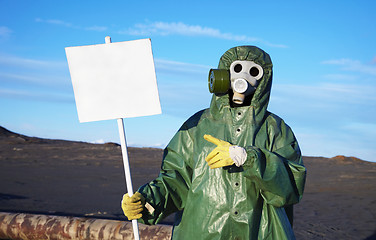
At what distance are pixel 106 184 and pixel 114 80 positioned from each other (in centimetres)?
1015

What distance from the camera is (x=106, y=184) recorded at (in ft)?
42.2

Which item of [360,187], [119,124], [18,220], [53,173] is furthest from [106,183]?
[119,124]

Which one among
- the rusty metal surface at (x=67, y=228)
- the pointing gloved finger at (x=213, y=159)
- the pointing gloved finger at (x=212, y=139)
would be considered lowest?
the rusty metal surface at (x=67, y=228)

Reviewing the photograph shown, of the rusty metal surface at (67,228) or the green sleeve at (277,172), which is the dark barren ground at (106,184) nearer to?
the rusty metal surface at (67,228)

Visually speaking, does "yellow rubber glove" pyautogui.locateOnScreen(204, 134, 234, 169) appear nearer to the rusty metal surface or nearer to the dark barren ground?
the rusty metal surface

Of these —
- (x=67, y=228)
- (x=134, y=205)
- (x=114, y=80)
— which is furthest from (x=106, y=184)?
(x=134, y=205)

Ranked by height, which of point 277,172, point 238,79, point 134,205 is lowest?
point 134,205

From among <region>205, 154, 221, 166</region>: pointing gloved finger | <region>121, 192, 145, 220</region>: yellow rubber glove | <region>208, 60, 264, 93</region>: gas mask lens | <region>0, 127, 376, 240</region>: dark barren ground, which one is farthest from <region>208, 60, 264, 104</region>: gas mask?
<region>0, 127, 376, 240</region>: dark barren ground

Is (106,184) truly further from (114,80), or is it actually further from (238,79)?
(238,79)

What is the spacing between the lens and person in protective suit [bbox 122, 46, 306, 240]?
2779 mm

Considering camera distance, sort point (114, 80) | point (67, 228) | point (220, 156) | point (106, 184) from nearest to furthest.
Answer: point (220, 156) < point (114, 80) < point (67, 228) < point (106, 184)

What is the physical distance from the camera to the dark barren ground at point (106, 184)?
29.6 ft

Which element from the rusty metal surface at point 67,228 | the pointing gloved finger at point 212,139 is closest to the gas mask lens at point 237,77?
the pointing gloved finger at point 212,139

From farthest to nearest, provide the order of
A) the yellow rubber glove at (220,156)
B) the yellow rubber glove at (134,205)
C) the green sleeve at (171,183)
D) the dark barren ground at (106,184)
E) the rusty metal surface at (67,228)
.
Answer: the dark barren ground at (106,184) < the rusty metal surface at (67,228) < the green sleeve at (171,183) < the yellow rubber glove at (134,205) < the yellow rubber glove at (220,156)
